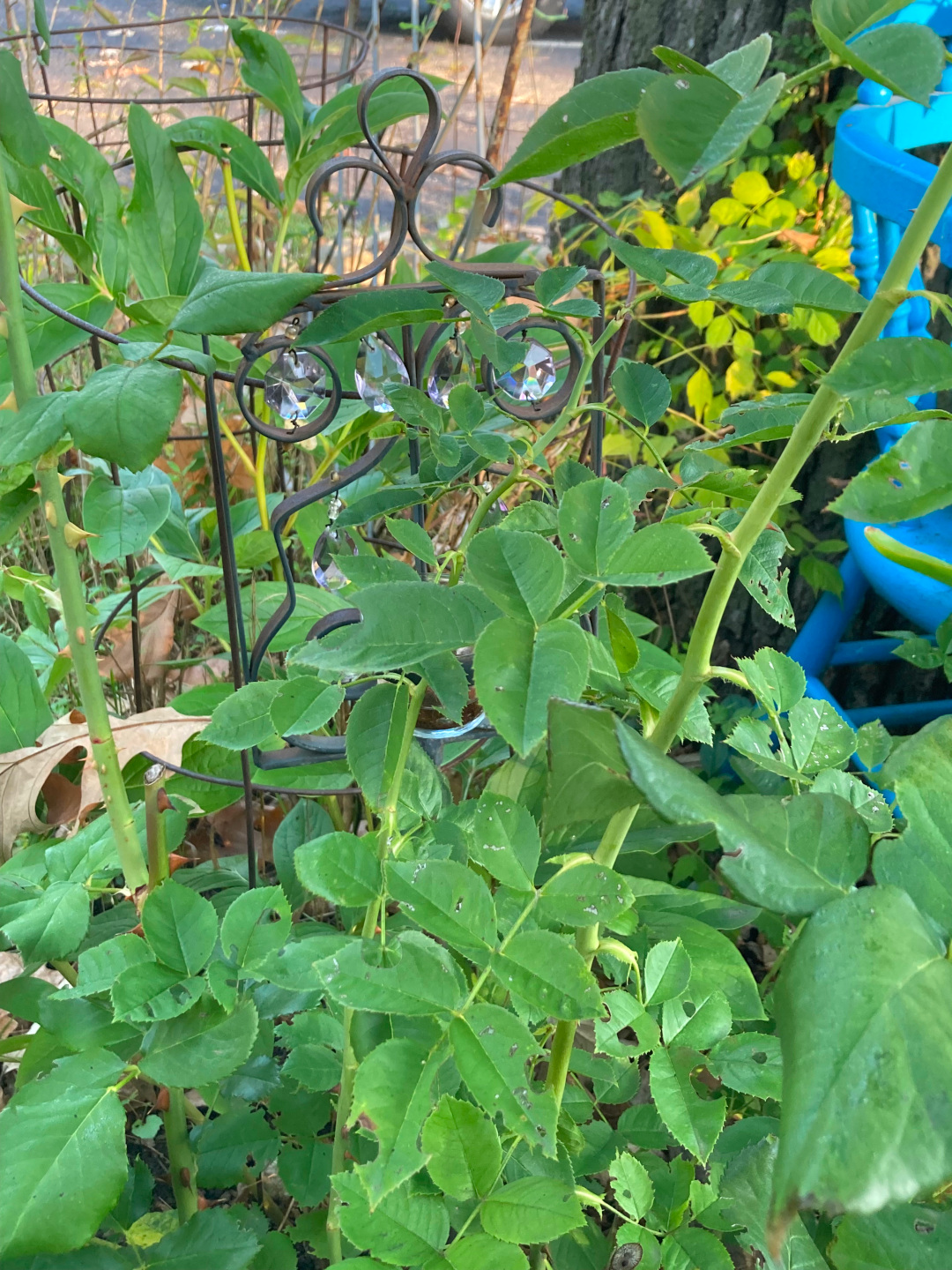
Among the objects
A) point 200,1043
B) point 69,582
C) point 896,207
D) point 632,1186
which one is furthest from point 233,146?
point 896,207

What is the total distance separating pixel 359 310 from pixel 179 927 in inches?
11.8

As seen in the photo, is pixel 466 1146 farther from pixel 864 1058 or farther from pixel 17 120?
pixel 17 120

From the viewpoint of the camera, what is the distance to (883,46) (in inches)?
10.3

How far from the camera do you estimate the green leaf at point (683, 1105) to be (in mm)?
409

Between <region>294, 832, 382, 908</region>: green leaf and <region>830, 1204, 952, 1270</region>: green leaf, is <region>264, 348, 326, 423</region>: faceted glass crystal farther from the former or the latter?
<region>830, 1204, 952, 1270</region>: green leaf

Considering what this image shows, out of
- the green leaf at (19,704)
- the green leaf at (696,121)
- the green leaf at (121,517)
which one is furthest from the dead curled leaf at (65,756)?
the green leaf at (696,121)

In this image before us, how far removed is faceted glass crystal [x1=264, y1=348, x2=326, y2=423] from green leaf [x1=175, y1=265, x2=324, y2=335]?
78 mm

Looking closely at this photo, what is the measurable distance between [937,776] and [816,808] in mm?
38

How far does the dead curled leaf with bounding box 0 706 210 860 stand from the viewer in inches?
27.3

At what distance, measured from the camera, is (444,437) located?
0.47 metres

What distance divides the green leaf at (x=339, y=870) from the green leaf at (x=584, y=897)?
77 mm

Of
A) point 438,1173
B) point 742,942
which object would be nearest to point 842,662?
point 742,942

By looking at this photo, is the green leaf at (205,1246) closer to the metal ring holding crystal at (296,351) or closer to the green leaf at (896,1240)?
the green leaf at (896,1240)

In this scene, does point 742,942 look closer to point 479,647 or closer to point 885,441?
point 885,441
